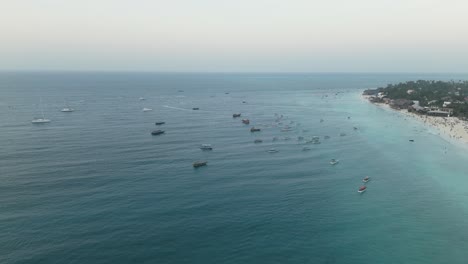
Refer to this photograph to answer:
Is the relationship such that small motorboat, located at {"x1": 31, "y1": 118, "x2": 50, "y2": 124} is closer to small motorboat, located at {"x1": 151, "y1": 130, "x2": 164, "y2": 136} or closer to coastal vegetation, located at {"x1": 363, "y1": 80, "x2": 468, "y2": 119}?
small motorboat, located at {"x1": 151, "y1": 130, "x2": 164, "y2": 136}

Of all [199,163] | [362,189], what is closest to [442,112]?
[362,189]

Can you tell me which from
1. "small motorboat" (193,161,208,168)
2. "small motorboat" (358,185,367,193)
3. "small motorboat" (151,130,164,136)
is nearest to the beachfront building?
"small motorboat" (358,185,367,193)

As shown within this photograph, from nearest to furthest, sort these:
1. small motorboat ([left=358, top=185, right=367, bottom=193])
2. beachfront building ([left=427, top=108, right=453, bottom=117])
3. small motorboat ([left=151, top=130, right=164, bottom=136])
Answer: small motorboat ([left=358, top=185, right=367, bottom=193])
small motorboat ([left=151, top=130, right=164, bottom=136])
beachfront building ([left=427, top=108, right=453, bottom=117])

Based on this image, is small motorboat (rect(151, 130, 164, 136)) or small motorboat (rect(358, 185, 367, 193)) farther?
small motorboat (rect(151, 130, 164, 136))

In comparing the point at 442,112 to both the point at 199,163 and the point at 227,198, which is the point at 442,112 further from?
the point at 227,198

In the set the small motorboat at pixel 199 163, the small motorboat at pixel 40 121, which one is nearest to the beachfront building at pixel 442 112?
the small motorboat at pixel 199 163

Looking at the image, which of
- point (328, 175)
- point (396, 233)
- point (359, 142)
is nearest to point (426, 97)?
point (359, 142)

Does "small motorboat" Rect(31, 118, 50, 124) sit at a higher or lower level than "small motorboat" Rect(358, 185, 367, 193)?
higher

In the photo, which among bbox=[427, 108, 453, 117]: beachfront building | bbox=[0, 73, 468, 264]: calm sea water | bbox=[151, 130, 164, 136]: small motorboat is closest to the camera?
bbox=[0, 73, 468, 264]: calm sea water
